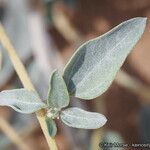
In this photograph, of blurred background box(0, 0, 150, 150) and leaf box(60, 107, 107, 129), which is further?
blurred background box(0, 0, 150, 150)

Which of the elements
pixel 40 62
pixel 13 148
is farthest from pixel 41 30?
pixel 13 148

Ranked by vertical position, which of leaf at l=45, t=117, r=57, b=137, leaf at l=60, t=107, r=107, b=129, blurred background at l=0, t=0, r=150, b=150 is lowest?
blurred background at l=0, t=0, r=150, b=150

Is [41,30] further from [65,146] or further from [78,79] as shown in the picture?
[78,79]

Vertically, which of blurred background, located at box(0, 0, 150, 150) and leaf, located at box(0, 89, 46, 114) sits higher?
leaf, located at box(0, 89, 46, 114)

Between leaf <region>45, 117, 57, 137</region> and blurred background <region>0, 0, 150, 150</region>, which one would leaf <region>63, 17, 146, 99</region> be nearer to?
leaf <region>45, 117, 57, 137</region>

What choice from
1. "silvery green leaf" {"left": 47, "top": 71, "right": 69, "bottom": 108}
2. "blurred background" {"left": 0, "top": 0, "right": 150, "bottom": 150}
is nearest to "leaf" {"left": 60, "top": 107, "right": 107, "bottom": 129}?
"silvery green leaf" {"left": 47, "top": 71, "right": 69, "bottom": 108}

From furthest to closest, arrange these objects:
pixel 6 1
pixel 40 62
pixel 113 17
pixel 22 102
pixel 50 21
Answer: pixel 113 17 → pixel 50 21 → pixel 6 1 → pixel 40 62 → pixel 22 102

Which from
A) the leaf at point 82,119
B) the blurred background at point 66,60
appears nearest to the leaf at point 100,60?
the leaf at point 82,119
